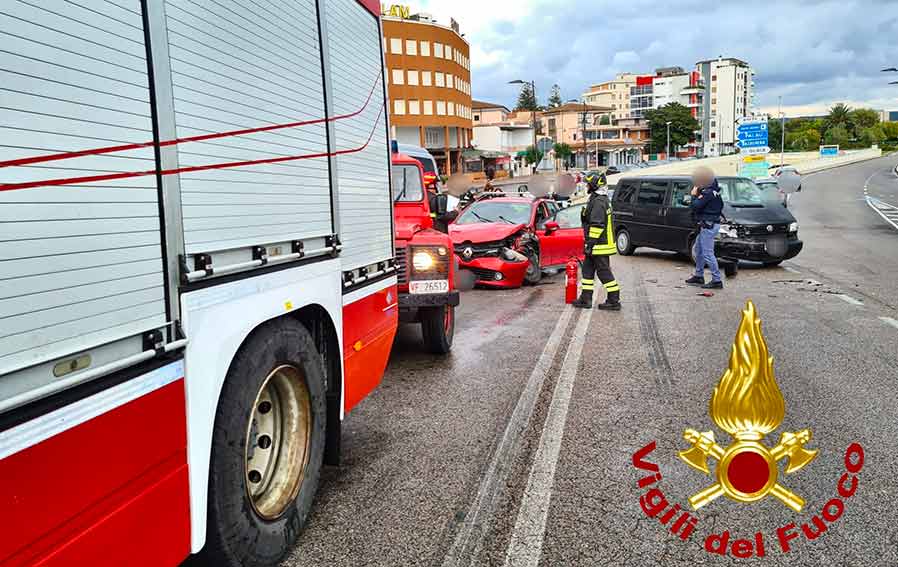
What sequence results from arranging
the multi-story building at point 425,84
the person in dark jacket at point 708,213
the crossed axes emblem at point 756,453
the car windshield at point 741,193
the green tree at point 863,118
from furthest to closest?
the green tree at point 863,118
the multi-story building at point 425,84
the car windshield at point 741,193
the person in dark jacket at point 708,213
the crossed axes emblem at point 756,453

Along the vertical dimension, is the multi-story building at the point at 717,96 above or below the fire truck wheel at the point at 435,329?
above

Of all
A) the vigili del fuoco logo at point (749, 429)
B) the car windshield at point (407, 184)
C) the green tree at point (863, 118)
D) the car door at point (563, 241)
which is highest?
the green tree at point (863, 118)

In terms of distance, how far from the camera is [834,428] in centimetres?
496

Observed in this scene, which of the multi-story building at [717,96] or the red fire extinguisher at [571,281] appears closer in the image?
the red fire extinguisher at [571,281]

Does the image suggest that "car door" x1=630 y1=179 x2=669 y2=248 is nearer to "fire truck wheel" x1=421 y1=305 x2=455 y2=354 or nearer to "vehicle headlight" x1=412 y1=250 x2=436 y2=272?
"fire truck wheel" x1=421 y1=305 x2=455 y2=354

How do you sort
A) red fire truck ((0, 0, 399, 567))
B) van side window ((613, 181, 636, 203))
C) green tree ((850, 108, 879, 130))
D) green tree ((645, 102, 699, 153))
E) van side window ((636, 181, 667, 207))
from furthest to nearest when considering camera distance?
green tree ((850, 108, 879, 130)), green tree ((645, 102, 699, 153)), van side window ((613, 181, 636, 203)), van side window ((636, 181, 667, 207)), red fire truck ((0, 0, 399, 567))

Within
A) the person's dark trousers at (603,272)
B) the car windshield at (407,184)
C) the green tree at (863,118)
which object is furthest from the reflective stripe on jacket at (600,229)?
the green tree at (863,118)

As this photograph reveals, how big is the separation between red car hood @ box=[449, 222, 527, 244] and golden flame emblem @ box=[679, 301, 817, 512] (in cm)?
1094

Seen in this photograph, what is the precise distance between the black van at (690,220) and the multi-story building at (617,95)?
480 feet

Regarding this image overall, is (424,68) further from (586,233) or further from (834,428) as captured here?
(834,428)

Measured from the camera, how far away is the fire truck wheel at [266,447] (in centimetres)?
280

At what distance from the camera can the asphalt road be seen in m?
3.41

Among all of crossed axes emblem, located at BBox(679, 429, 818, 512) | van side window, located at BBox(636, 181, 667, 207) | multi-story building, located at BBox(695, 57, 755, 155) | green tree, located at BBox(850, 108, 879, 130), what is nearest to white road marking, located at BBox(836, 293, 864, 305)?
van side window, located at BBox(636, 181, 667, 207)

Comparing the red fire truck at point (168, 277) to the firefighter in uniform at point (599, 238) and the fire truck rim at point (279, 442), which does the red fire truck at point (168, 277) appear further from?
the firefighter in uniform at point (599, 238)
